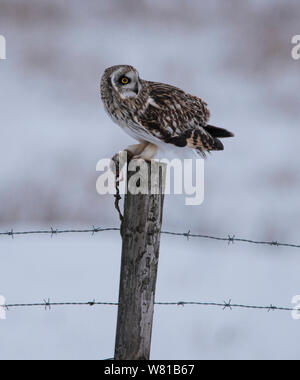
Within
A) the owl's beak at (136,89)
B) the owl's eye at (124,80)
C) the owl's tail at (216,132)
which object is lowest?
the owl's tail at (216,132)

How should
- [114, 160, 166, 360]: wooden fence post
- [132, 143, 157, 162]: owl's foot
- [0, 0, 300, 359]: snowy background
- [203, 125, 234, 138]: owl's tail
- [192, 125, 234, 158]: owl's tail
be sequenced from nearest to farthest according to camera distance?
[114, 160, 166, 360]: wooden fence post
[132, 143, 157, 162]: owl's foot
[192, 125, 234, 158]: owl's tail
[203, 125, 234, 138]: owl's tail
[0, 0, 300, 359]: snowy background

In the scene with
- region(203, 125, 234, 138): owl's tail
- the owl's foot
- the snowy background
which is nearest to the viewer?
the owl's foot

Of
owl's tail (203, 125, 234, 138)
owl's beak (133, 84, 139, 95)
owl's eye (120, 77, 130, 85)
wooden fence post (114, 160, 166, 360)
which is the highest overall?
owl's eye (120, 77, 130, 85)

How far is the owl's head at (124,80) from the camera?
3.90 meters

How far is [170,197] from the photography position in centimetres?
867

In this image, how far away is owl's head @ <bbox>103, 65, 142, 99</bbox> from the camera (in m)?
3.90

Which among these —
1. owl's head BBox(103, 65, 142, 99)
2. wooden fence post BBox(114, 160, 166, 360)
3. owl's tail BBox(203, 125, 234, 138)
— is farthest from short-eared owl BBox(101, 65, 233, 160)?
wooden fence post BBox(114, 160, 166, 360)

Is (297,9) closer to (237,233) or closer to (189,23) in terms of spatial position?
(189,23)

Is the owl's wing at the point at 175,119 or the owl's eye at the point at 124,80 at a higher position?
the owl's eye at the point at 124,80

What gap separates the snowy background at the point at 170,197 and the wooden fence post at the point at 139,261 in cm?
178

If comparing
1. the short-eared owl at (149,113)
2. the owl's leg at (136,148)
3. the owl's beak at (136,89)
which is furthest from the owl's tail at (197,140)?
the owl's beak at (136,89)

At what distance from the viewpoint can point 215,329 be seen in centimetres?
614

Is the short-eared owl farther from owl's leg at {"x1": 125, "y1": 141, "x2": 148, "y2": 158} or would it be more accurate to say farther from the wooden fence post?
the wooden fence post

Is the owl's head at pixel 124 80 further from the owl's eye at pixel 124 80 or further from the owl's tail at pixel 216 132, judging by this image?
the owl's tail at pixel 216 132
